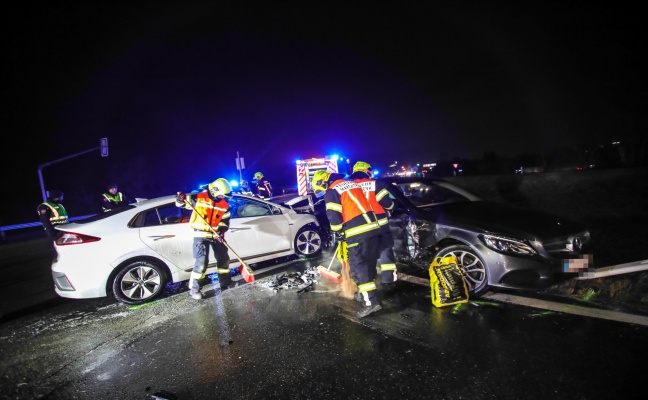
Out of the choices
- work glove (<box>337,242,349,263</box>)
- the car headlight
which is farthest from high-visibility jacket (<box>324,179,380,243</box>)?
the car headlight

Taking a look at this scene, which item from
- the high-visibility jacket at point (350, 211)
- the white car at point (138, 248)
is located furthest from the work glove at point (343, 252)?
the white car at point (138, 248)

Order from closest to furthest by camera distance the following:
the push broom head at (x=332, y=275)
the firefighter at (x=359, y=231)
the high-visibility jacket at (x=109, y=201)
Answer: the firefighter at (x=359, y=231), the push broom head at (x=332, y=275), the high-visibility jacket at (x=109, y=201)

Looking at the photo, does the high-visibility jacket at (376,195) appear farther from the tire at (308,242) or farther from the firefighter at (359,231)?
the tire at (308,242)

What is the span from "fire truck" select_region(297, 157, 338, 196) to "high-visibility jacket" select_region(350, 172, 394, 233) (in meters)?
10.0

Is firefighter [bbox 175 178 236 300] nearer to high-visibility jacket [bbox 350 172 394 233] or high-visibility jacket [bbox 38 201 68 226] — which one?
high-visibility jacket [bbox 350 172 394 233]

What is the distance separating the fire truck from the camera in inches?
552

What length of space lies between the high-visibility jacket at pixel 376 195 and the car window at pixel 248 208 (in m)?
2.56

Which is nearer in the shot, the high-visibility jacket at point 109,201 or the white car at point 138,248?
the white car at point 138,248

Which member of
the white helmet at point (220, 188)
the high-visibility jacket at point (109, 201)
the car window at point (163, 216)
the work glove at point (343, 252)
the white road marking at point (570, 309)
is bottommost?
the white road marking at point (570, 309)

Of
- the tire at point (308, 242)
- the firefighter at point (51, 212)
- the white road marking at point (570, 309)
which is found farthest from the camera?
the firefighter at point (51, 212)

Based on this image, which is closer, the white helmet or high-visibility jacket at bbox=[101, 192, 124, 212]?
the white helmet

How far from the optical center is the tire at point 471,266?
12.4ft

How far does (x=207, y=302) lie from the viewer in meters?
4.56

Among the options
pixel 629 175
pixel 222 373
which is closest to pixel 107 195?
pixel 222 373
